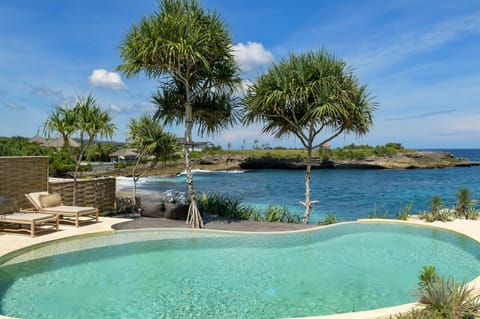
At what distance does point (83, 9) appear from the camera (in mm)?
11133

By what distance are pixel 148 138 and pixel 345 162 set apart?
50.6 m

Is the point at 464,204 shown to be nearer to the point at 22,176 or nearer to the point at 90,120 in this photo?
the point at 90,120

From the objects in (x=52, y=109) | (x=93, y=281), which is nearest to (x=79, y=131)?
(x=52, y=109)

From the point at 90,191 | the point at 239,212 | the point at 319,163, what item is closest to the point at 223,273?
the point at 239,212

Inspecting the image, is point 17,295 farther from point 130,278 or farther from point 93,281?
point 130,278

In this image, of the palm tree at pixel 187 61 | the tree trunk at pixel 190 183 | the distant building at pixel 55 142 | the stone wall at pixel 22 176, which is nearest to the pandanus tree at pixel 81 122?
the distant building at pixel 55 142

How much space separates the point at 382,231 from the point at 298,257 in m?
3.56

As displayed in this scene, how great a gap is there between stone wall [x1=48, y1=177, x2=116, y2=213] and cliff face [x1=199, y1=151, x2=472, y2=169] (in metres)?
47.0

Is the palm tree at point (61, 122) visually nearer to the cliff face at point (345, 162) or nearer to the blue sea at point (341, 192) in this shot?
the blue sea at point (341, 192)

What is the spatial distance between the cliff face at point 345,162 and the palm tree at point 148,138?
45.7 m

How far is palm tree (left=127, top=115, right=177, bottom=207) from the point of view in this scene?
1202 cm

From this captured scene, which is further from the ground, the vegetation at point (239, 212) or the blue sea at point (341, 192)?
the vegetation at point (239, 212)

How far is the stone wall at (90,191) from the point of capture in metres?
9.91

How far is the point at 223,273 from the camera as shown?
559 cm
